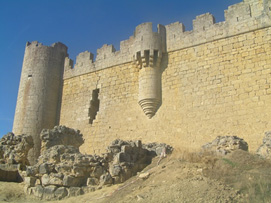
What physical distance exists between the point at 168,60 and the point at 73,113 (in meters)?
4.76

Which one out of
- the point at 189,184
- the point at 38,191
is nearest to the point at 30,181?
the point at 38,191

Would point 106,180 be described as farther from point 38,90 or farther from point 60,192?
point 38,90

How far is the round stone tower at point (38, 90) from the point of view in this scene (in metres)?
12.9

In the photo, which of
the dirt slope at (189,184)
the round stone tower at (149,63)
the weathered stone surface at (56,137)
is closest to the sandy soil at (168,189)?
the dirt slope at (189,184)

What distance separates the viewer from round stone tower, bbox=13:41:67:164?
1294 cm

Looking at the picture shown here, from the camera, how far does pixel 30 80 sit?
13727 millimetres

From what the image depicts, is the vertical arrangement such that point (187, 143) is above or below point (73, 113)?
below

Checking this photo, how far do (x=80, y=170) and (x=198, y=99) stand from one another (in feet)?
17.0

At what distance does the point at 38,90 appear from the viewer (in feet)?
44.3

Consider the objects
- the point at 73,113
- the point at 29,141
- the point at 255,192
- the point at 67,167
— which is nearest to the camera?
Answer: the point at 255,192

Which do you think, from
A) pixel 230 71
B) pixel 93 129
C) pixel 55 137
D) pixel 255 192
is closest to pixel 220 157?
pixel 255 192

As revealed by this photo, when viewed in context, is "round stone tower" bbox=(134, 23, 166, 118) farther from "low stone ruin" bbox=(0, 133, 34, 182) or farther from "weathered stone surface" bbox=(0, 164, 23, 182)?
"weathered stone surface" bbox=(0, 164, 23, 182)

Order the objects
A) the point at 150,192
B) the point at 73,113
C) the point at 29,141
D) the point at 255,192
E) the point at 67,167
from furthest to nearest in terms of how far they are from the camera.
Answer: the point at 73,113 < the point at 29,141 < the point at 67,167 < the point at 150,192 < the point at 255,192

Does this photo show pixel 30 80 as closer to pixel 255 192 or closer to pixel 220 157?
pixel 220 157
